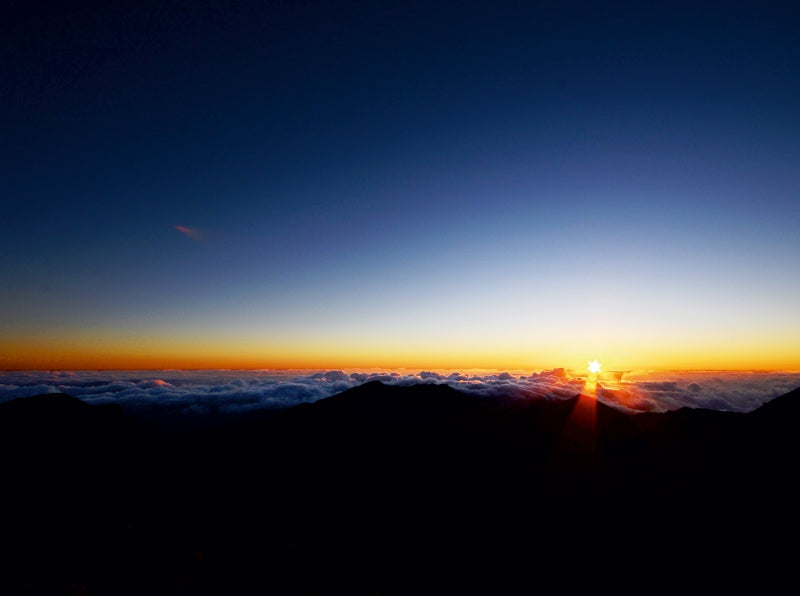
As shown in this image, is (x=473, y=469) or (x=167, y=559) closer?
(x=167, y=559)

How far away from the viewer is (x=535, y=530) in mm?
103375

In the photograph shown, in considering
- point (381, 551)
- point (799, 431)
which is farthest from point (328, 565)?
point (799, 431)

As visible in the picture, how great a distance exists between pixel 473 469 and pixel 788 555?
102 metres

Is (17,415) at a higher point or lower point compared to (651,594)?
higher

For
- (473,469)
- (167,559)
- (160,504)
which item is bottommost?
(473,469)

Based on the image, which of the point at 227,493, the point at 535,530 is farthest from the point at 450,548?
the point at 227,493

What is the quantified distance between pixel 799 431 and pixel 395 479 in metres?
139

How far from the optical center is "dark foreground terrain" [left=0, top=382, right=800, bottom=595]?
2362 inches

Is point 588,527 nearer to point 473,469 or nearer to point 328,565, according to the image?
point 473,469

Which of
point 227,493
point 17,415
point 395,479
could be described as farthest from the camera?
point 17,415

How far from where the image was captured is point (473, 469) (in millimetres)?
161625

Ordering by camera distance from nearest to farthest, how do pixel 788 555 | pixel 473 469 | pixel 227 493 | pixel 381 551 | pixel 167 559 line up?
pixel 167 559
pixel 788 555
pixel 381 551
pixel 227 493
pixel 473 469

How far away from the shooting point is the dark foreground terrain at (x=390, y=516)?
60000 mm

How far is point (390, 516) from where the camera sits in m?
109
